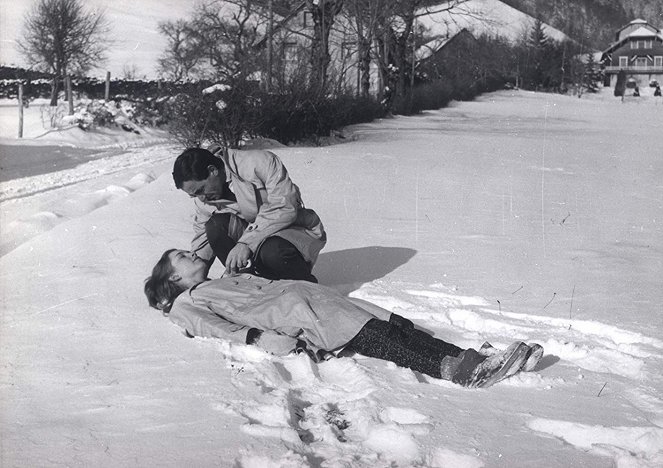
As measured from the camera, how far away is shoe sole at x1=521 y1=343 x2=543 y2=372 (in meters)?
3.36

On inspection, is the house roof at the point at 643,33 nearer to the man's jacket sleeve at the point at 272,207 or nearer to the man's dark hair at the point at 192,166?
the man's jacket sleeve at the point at 272,207

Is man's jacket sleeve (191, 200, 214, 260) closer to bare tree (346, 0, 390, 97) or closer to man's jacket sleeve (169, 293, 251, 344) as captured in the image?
man's jacket sleeve (169, 293, 251, 344)

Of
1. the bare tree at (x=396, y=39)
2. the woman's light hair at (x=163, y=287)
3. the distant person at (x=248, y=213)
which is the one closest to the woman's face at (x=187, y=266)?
the woman's light hair at (x=163, y=287)

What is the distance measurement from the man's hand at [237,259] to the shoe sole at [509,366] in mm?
1391

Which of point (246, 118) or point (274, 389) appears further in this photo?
point (246, 118)

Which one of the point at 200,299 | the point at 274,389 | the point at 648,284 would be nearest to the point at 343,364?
the point at 274,389

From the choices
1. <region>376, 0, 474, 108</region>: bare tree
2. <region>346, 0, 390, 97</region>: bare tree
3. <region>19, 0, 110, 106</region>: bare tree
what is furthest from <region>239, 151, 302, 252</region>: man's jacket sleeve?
<region>19, 0, 110, 106</region>: bare tree

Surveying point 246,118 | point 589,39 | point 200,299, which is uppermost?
point 589,39

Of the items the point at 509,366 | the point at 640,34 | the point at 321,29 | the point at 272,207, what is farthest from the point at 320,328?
the point at 640,34

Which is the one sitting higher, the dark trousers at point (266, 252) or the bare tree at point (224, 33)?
the bare tree at point (224, 33)

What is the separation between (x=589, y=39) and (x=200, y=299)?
82.3 m

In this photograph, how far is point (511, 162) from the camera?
1259cm

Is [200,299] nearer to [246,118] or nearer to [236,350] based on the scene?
[236,350]

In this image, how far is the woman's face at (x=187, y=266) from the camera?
13.4ft
